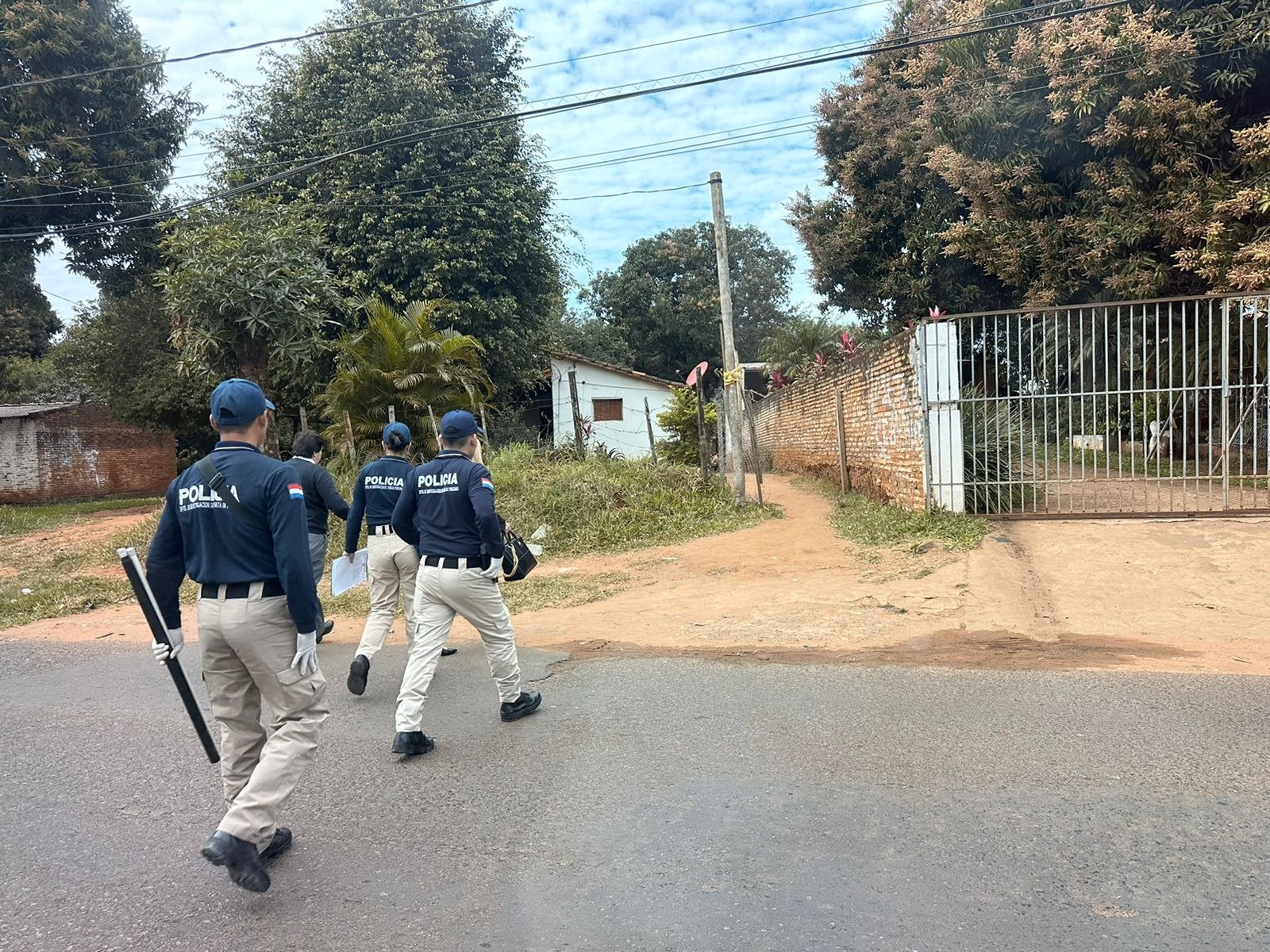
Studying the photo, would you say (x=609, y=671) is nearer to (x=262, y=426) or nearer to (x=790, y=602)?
(x=790, y=602)

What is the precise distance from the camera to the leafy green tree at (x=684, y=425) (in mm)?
22453

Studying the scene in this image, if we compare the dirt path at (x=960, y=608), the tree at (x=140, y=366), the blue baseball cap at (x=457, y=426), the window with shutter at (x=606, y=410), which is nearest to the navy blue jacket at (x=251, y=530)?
the blue baseball cap at (x=457, y=426)

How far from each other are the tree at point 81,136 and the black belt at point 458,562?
1795cm

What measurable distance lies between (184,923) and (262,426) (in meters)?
1.82

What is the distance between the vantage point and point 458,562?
4375 millimetres

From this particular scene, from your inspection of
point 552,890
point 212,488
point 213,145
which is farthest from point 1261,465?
point 213,145

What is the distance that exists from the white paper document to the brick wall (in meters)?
6.69

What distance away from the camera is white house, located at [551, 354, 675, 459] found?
26625 millimetres

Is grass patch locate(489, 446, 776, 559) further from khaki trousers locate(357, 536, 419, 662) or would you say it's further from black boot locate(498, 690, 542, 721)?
black boot locate(498, 690, 542, 721)

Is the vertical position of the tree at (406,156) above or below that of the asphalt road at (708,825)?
above

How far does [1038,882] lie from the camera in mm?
2775

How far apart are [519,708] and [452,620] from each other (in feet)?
2.14

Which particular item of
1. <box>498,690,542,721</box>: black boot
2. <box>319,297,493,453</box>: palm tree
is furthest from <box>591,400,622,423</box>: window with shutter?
<box>498,690,542,721</box>: black boot

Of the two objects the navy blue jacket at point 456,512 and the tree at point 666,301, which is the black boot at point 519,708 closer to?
the navy blue jacket at point 456,512
